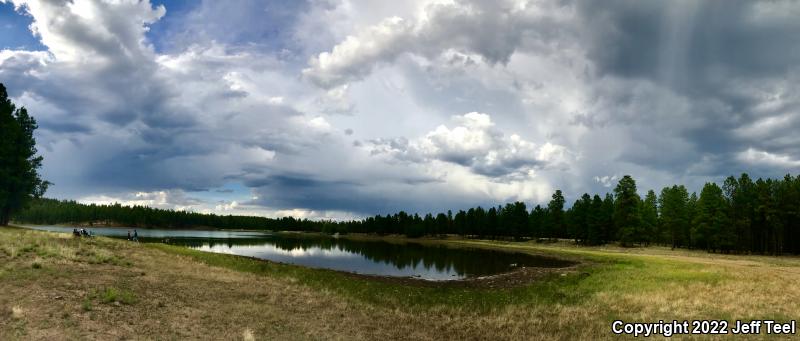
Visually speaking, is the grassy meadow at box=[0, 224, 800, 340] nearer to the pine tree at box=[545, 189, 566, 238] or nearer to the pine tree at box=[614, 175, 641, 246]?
the pine tree at box=[614, 175, 641, 246]

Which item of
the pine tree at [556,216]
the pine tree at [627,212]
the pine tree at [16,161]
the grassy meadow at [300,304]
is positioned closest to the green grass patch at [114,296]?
the grassy meadow at [300,304]

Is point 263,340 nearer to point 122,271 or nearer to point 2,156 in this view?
point 122,271

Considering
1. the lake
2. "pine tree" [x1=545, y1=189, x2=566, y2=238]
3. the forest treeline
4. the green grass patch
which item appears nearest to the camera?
the green grass patch

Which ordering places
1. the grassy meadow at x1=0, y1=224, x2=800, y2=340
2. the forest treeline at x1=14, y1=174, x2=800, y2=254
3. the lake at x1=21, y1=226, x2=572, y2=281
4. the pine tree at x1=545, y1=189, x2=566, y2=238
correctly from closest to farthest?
the grassy meadow at x1=0, y1=224, x2=800, y2=340
the lake at x1=21, y1=226, x2=572, y2=281
the forest treeline at x1=14, y1=174, x2=800, y2=254
the pine tree at x1=545, y1=189, x2=566, y2=238

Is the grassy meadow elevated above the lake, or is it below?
above

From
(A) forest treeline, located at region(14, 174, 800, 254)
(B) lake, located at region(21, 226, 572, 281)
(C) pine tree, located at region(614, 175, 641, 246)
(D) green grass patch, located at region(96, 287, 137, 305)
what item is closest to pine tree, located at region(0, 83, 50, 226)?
(A) forest treeline, located at region(14, 174, 800, 254)

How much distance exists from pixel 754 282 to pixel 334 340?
104ft

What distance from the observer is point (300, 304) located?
2370cm

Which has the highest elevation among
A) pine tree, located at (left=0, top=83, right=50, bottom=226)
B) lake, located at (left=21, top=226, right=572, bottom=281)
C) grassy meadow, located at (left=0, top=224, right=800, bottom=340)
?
pine tree, located at (left=0, top=83, right=50, bottom=226)

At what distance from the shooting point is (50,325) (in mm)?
15883

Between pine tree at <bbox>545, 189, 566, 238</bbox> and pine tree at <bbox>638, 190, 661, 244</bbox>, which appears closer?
pine tree at <bbox>638, 190, 661, 244</bbox>

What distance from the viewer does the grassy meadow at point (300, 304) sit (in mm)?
17375

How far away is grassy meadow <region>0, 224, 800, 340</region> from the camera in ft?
57.0

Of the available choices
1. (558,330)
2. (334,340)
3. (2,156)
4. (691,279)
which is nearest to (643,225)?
(691,279)
